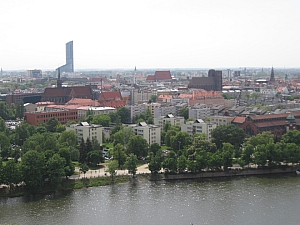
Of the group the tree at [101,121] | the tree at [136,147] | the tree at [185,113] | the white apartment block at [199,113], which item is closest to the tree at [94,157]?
the tree at [136,147]

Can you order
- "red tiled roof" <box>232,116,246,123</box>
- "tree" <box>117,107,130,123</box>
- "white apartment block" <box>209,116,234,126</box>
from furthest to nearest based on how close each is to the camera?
"tree" <box>117,107,130,123</box>, "white apartment block" <box>209,116,234,126</box>, "red tiled roof" <box>232,116,246,123</box>

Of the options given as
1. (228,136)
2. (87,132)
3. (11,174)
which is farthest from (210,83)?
(11,174)

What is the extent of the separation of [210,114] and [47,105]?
33.6 ft

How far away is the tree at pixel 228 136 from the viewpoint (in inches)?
627

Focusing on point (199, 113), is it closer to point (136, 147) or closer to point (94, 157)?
point (136, 147)

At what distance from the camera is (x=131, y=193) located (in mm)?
11469

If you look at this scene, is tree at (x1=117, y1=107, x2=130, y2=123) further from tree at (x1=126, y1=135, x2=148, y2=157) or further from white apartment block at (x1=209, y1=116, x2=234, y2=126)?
tree at (x1=126, y1=135, x2=148, y2=157)

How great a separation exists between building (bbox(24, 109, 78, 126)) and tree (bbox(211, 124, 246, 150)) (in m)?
8.72

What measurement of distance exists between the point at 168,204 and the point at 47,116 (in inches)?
487

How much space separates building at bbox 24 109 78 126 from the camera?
21.3 meters

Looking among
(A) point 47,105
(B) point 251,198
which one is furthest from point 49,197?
(A) point 47,105

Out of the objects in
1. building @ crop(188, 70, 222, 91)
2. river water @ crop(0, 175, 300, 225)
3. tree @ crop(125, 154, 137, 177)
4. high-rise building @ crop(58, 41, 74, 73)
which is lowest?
river water @ crop(0, 175, 300, 225)

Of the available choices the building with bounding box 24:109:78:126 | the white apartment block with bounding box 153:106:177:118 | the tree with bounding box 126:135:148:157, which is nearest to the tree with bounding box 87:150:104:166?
the tree with bounding box 126:135:148:157

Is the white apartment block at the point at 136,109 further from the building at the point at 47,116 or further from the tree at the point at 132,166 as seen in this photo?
the tree at the point at 132,166
